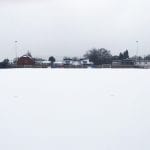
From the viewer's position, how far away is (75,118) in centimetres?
586

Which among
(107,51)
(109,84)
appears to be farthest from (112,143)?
(107,51)

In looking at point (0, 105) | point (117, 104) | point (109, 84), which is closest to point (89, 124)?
point (117, 104)

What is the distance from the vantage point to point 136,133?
5027 millimetres

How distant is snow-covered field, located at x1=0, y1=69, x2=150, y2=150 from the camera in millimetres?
4688

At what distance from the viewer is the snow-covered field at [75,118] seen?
4.69 meters

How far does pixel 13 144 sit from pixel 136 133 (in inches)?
62.4

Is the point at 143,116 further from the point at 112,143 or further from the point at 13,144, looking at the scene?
the point at 13,144

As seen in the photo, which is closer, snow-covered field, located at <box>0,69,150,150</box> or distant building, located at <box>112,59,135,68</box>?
snow-covered field, located at <box>0,69,150,150</box>

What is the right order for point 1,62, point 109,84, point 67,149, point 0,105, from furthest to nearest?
point 1,62 < point 109,84 < point 0,105 < point 67,149

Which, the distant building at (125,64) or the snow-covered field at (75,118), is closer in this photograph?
the snow-covered field at (75,118)

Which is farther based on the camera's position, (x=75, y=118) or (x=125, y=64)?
(x=125, y=64)

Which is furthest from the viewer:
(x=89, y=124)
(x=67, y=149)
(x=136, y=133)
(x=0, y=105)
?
(x=0, y=105)

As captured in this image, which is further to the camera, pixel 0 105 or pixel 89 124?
pixel 0 105

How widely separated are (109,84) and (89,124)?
4547 millimetres
